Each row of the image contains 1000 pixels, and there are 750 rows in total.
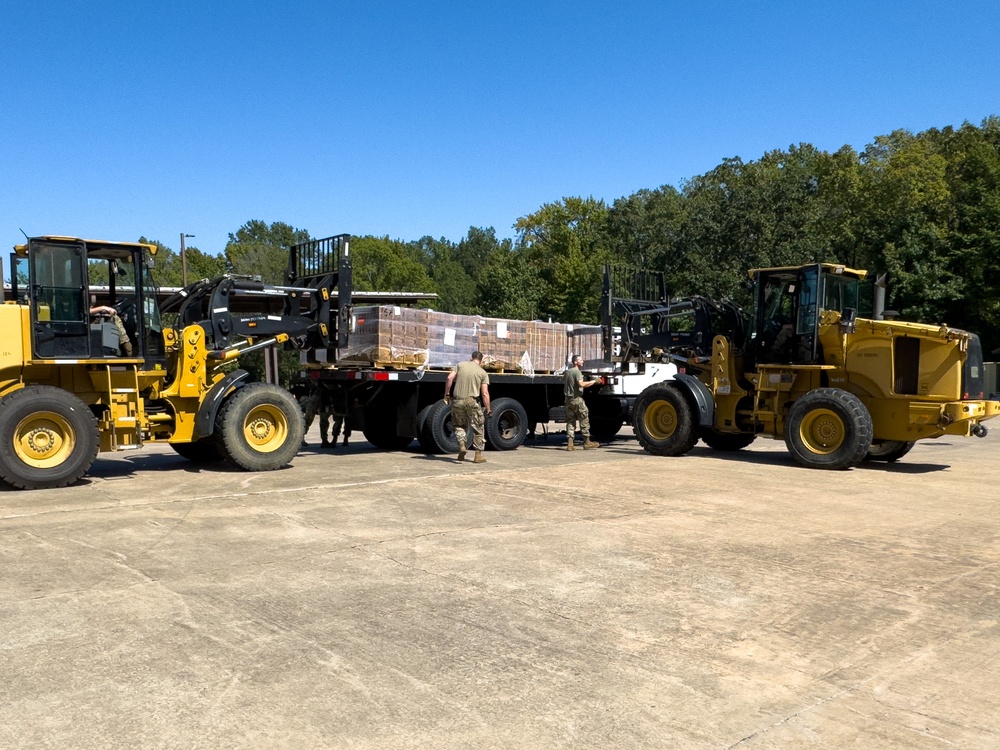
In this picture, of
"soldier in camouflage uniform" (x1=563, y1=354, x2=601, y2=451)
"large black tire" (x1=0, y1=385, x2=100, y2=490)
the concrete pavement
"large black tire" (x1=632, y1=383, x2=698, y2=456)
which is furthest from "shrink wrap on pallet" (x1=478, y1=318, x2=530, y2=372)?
"large black tire" (x1=0, y1=385, x2=100, y2=490)

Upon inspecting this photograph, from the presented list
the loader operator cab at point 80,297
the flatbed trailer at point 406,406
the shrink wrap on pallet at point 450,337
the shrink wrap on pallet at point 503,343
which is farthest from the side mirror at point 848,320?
the loader operator cab at point 80,297

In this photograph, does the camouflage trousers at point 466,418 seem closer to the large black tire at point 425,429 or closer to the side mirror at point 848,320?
the large black tire at point 425,429

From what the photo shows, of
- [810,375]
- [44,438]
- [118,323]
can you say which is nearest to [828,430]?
[810,375]

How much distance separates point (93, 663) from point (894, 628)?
461 cm

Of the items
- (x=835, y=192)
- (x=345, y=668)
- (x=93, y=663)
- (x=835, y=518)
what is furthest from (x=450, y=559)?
(x=835, y=192)

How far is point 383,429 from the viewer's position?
1622 centimetres

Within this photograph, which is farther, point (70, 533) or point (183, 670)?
point (70, 533)

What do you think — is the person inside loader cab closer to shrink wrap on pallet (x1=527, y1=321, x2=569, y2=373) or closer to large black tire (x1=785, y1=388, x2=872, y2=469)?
shrink wrap on pallet (x1=527, y1=321, x2=569, y2=373)

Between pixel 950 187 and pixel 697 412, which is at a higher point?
pixel 950 187

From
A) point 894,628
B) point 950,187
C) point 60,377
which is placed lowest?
point 894,628

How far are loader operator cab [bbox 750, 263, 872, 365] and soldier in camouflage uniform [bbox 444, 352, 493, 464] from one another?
4.68 metres

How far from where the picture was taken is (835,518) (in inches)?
366

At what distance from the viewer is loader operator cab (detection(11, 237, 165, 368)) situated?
10805 millimetres

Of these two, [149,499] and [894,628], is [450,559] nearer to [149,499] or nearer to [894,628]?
[894,628]
